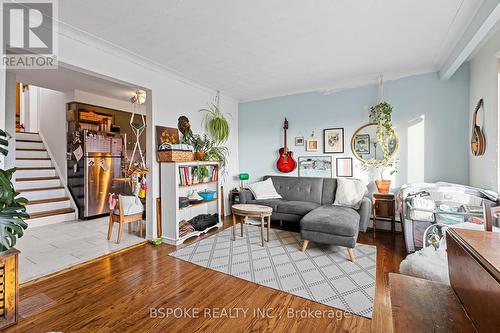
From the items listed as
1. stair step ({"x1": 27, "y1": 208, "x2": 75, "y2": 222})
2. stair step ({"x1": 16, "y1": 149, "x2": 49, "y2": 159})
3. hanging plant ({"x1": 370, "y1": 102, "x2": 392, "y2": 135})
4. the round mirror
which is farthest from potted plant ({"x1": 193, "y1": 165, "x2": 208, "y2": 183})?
stair step ({"x1": 16, "y1": 149, "x2": 49, "y2": 159})

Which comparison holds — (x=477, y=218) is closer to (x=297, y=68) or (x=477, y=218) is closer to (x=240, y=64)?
(x=297, y=68)

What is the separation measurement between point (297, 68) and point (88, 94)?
415 cm

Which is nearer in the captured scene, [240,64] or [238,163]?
[240,64]

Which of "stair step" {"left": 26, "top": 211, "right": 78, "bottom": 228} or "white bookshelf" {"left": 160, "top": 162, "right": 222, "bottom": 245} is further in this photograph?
"stair step" {"left": 26, "top": 211, "right": 78, "bottom": 228}

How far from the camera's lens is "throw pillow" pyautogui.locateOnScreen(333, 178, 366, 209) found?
3549 mm

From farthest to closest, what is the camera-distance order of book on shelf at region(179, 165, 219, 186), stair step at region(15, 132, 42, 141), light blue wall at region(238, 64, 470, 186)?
stair step at region(15, 132, 42, 141)
book on shelf at region(179, 165, 219, 186)
light blue wall at region(238, 64, 470, 186)

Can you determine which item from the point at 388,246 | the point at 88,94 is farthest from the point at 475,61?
the point at 88,94

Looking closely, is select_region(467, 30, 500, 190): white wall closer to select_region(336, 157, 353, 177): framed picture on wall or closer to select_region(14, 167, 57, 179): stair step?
select_region(336, 157, 353, 177): framed picture on wall

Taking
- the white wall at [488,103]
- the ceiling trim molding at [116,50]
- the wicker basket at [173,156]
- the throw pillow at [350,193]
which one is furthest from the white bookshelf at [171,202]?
the white wall at [488,103]

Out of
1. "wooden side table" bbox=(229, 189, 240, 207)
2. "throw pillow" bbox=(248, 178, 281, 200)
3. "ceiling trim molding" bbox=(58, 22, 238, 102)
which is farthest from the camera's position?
"wooden side table" bbox=(229, 189, 240, 207)

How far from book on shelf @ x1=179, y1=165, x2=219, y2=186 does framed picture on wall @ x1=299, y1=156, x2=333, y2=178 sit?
1.68 m

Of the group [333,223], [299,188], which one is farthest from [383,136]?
[333,223]

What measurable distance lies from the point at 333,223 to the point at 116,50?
3331mm

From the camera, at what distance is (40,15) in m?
2.12
